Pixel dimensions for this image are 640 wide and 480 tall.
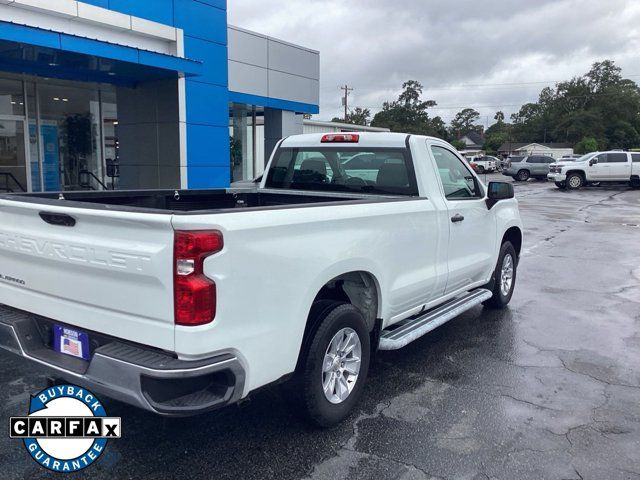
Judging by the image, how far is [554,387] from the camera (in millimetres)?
4379

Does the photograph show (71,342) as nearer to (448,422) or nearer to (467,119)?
(448,422)

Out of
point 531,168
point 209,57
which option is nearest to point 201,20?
point 209,57

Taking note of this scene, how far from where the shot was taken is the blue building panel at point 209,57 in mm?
12570

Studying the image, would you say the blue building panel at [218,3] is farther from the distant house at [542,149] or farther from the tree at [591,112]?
the tree at [591,112]

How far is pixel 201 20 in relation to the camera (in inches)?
499

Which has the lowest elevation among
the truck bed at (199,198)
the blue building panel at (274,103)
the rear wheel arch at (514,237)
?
the rear wheel arch at (514,237)

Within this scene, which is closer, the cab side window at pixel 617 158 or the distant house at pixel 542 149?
the cab side window at pixel 617 158

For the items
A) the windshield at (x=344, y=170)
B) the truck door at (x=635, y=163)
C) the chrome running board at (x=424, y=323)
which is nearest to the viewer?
the chrome running board at (x=424, y=323)

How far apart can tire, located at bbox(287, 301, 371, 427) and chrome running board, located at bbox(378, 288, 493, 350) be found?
14.2 inches

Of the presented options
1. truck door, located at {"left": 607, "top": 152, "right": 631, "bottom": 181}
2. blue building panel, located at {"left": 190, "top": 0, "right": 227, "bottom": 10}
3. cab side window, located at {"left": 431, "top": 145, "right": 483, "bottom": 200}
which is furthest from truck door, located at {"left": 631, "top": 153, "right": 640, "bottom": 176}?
cab side window, located at {"left": 431, "top": 145, "right": 483, "bottom": 200}

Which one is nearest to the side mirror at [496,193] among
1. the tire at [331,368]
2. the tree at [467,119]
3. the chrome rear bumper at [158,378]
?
the tire at [331,368]

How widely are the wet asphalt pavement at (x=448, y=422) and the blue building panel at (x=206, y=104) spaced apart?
8.61m

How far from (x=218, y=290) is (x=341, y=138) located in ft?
9.09

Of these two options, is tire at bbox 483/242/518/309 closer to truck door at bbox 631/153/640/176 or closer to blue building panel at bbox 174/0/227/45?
blue building panel at bbox 174/0/227/45
